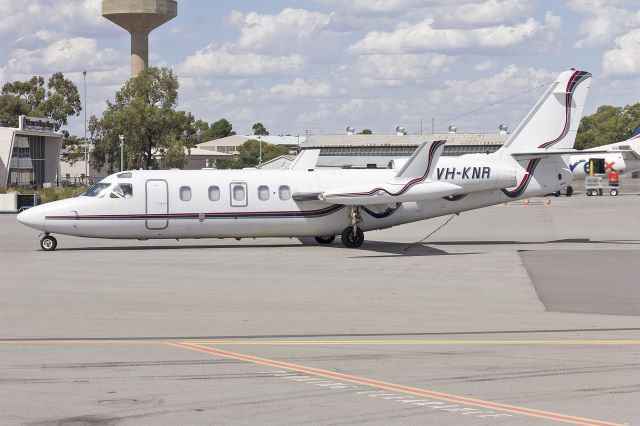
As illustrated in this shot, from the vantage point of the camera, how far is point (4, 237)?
38781mm

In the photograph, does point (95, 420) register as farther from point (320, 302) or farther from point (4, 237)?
point (4, 237)

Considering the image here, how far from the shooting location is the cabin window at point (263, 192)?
32.3 metres

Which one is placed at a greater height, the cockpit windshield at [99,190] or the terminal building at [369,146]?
the terminal building at [369,146]

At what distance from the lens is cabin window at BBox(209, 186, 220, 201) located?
32.0 metres

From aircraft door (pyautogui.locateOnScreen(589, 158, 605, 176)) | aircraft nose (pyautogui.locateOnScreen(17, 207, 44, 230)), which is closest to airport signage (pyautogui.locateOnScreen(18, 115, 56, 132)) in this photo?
aircraft door (pyautogui.locateOnScreen(589, 158, 605, 176))

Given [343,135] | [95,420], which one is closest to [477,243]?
[95,420]

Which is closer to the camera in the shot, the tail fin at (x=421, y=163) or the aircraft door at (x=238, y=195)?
the tail fin at (x=421, y=163)

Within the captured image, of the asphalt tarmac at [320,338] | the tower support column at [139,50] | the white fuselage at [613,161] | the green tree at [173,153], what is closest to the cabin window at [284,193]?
the asphalt tarmac at [320,338]

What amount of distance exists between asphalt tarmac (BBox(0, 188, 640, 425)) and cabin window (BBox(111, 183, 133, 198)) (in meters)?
2.64

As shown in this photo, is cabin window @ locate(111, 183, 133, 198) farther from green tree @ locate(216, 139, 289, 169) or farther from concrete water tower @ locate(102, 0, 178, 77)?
concrete water tower @ locate(102, 0, 178, 77)

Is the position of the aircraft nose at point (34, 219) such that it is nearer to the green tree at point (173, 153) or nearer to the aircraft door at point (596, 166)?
the green tree at point (173, 153)

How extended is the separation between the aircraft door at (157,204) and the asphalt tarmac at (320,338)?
1384 mm

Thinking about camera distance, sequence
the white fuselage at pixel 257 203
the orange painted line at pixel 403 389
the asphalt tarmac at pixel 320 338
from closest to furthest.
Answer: the orange painted line at pixel 403 389, the asphalt tarmac at pixel 320 338, the white fuselage at pixel 257 203

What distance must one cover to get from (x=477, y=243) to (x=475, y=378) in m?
23.5
